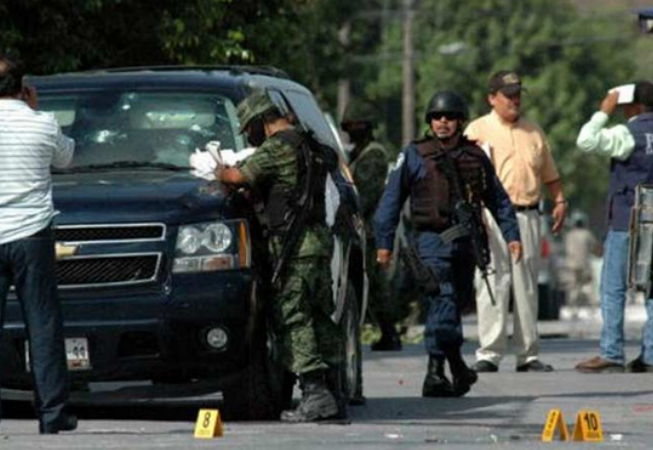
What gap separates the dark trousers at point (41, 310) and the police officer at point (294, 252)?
1.25 m

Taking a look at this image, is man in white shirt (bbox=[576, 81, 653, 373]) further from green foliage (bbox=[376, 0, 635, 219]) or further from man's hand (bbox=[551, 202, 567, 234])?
green foliage (bbox=[376, 0, 635, 219])

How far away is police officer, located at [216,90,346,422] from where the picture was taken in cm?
1299

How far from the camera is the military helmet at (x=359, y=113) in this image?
20844 mm

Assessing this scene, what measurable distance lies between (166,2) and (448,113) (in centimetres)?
682

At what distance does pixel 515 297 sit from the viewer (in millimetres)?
18141

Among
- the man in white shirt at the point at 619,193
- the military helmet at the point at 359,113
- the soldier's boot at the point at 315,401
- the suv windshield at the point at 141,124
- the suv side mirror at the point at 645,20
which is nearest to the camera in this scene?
the soldier's boot at the point at 315,401

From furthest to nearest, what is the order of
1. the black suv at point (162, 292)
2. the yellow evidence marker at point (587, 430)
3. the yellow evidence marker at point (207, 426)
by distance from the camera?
the black suv at point (162, 292)
the yellow evidence marker at point (587, 430)
the yellow evidence marker at point (207, 426)

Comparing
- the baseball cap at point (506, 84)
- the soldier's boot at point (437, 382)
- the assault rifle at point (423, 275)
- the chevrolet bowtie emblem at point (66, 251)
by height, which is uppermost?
the baseball cap at point (506, 84)

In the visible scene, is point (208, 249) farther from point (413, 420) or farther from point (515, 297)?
point (515, 297)

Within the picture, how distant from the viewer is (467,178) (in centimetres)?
1567

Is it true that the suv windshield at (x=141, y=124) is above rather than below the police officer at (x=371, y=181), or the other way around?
above

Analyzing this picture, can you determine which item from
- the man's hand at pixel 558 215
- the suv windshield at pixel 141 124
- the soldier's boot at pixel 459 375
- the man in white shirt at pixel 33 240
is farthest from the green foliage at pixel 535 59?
the man in white shirt at pixel 33 240

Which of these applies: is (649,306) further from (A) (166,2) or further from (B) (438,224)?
(A) (166,2)

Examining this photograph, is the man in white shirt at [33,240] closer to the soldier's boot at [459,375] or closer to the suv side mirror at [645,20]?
the soldier's boot at [459,375]
